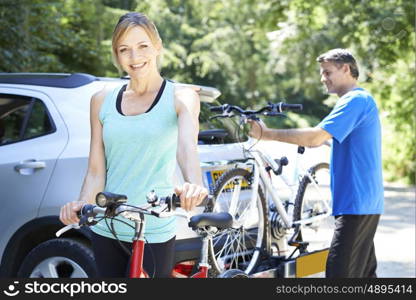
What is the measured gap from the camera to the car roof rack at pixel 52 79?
539cm

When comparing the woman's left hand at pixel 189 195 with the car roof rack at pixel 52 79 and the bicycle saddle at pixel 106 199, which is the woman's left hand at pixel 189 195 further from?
the car roof rack at pixel 52 79

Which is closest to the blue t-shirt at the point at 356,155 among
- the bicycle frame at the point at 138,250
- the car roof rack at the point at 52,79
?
the car roof rack at the point at 52,79

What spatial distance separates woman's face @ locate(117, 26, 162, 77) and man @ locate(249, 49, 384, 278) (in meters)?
1.94

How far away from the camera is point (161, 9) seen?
34.5m

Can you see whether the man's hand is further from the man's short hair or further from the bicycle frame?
the bicycle frame

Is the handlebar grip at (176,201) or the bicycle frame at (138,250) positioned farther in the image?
the bicycle frame at (138,250)

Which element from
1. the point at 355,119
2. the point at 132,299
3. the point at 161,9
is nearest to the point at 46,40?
the point at 355,119

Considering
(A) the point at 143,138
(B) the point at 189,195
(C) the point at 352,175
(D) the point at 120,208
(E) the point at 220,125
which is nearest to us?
(B) the point at 189,195

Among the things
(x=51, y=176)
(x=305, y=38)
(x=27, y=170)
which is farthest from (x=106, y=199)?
(x=305, y=38)

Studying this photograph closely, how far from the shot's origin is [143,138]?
3240 mm

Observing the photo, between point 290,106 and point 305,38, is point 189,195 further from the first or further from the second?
point 305,38

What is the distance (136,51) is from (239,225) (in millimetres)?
2484

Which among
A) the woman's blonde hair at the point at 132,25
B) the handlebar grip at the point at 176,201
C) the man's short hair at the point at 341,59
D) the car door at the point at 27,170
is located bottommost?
the car door at the point at 27,170

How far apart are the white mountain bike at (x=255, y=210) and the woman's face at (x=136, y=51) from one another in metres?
1.96
